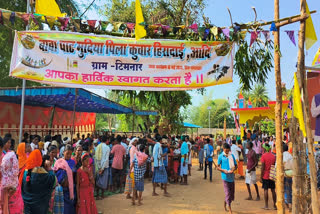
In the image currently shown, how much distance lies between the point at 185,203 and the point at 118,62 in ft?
15.2

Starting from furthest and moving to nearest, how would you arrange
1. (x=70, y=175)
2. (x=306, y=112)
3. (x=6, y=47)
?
(x=6, y=47) < (x=70, y=175) < (x=306, y=112)

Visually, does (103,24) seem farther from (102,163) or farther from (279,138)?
(102,163)

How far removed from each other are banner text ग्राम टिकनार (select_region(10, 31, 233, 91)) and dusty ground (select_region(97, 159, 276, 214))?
356 cm

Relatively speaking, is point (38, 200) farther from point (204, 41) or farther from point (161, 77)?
point (204, 41)

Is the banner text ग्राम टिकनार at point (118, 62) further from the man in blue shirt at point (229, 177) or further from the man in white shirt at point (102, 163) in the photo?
the man in white shirt at point (102, 163)

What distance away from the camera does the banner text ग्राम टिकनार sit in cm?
429

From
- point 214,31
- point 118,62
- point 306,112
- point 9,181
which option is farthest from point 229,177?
point 9,181

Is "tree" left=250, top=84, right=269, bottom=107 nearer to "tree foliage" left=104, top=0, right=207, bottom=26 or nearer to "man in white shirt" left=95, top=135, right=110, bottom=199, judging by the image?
"tree foliage" left=104, top=0, right=207, bottom=26

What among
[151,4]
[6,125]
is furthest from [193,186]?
[151,4]

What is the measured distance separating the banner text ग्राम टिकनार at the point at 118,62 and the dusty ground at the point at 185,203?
356 centimetres

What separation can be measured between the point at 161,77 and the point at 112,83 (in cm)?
87

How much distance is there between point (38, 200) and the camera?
13.8 feet

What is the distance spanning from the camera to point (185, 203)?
7.11 m

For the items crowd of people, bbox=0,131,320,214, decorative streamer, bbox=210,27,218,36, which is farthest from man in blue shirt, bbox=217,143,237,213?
decorative streamer, bbox=210,27,218,36
